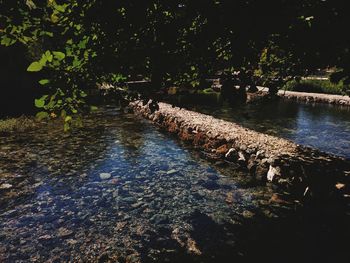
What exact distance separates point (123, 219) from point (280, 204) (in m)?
A: 4.03

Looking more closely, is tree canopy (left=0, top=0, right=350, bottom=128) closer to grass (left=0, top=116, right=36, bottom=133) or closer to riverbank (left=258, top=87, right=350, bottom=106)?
grass (left=0, top=116, right=36, bottom=133)

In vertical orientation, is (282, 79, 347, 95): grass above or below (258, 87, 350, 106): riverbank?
above

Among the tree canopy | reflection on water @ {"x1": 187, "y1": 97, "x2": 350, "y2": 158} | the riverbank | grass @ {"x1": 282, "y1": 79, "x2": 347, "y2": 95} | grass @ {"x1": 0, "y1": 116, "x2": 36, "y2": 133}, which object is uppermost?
the tree canopy

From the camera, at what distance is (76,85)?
575 centimetres

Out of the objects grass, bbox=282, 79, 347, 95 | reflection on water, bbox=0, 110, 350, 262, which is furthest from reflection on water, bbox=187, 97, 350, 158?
grass, bbox=282, 79, 347, 95

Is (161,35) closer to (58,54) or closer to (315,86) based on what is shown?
(58,54)

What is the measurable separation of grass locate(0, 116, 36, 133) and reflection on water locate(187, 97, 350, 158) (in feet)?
35.7

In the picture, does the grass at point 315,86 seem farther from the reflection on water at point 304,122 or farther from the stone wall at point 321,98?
the reflection on water at point 304,122

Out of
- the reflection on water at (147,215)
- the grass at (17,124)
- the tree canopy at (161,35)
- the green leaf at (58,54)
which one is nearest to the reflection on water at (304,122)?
the reflection on water at (147,215)

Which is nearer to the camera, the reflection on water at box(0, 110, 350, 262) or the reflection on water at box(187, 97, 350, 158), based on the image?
the reflection on water at box(0, 110, 350, 262)

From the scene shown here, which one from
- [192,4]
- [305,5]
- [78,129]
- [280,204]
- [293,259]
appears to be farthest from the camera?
[78,129]

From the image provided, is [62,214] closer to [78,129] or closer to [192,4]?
[192,4]

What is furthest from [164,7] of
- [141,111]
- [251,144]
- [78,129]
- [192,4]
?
[141,111]

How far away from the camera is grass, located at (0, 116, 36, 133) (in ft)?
58.5
